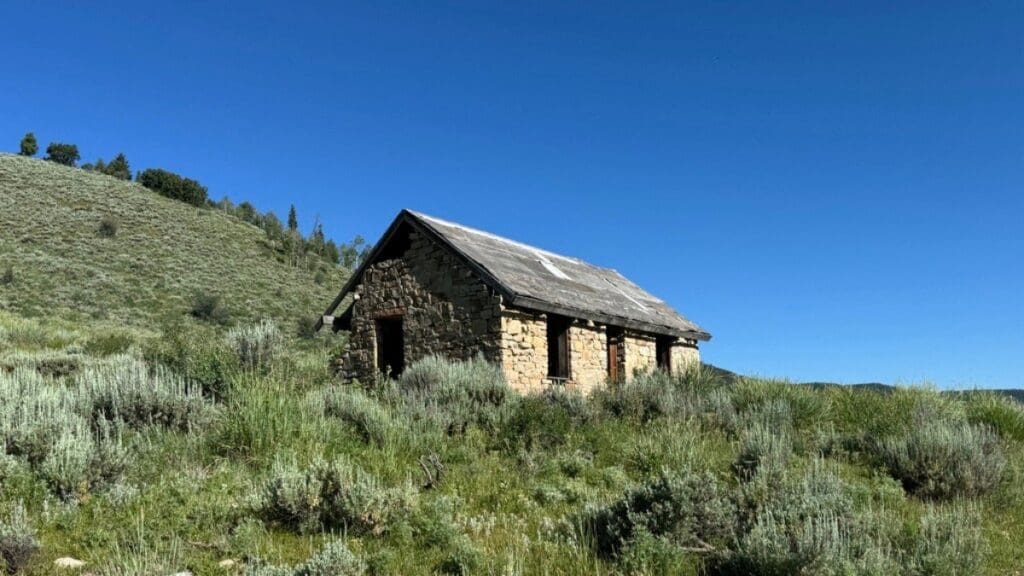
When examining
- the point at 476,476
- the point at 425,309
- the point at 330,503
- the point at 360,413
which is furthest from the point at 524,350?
the point at 330,503

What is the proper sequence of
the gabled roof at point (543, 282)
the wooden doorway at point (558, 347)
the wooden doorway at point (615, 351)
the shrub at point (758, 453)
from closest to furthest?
the shrub at point (758, 453), the gabled roof at point (543, 282), the wooden doorway at point (558, 347), the wooden doorway at point (615, 351)

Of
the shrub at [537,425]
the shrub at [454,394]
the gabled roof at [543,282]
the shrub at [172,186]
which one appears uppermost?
the shrub at [172,186]

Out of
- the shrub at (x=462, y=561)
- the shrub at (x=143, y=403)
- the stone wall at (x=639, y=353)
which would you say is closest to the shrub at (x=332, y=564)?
the shrub at (x=462, y=561)

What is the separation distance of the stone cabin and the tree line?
1259 inches

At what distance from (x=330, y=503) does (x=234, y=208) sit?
58520 mm

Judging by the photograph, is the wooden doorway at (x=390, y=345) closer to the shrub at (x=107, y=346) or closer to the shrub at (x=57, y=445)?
the shrub at (x=107, y=346)

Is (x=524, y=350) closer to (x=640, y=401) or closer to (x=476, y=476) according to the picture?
(x=640, y=401)

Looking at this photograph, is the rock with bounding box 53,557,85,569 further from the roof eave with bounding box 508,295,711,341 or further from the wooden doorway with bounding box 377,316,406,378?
the wooden doorway with bounding box 377,316,406,378

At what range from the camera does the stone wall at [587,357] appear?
49.2 ft

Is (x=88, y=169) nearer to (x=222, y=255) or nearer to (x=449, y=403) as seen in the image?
(x=222, y=255)

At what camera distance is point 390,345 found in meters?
15.9

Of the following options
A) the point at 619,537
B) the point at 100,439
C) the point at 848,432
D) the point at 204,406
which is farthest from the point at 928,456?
the point at 100,439

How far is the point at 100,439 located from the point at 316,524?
9.02ft

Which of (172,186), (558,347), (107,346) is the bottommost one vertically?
(558,347)
